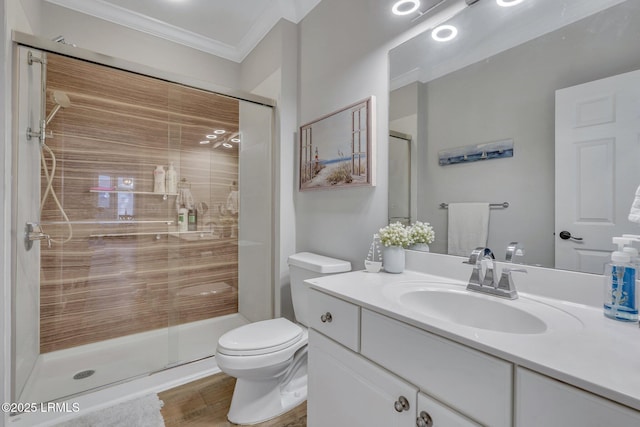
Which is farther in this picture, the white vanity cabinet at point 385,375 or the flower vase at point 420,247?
the flower vase at point 420,247

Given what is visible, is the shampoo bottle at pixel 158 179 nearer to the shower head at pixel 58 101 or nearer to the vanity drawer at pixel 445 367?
the shower head at pixel 58 101

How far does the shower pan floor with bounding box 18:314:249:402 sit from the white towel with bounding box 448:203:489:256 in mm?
1909

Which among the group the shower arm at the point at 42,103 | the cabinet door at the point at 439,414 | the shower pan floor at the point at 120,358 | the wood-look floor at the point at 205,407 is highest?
the shower arm at the point at 42,103

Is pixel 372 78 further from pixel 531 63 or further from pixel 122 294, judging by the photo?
pixel 122 294

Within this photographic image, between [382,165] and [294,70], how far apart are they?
3.90 feet

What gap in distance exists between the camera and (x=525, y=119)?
3.45 ft

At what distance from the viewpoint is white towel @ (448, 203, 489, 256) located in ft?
3.85

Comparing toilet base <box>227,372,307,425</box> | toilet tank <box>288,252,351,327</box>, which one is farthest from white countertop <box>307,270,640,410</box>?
toilet base <box>227,372,307,425</box>

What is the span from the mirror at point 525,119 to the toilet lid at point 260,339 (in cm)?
91

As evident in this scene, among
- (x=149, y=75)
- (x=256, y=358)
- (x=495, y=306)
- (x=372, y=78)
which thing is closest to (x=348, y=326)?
(x=495, y=306)

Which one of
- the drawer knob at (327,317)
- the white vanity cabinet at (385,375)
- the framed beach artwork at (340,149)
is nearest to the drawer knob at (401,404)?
the white vanity cabinet at (385,375)

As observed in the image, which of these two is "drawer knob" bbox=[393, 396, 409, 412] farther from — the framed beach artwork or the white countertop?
the framed beach artwork

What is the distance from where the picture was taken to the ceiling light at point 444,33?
126 centimetres

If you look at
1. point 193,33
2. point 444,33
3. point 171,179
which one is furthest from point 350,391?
point 193,33
